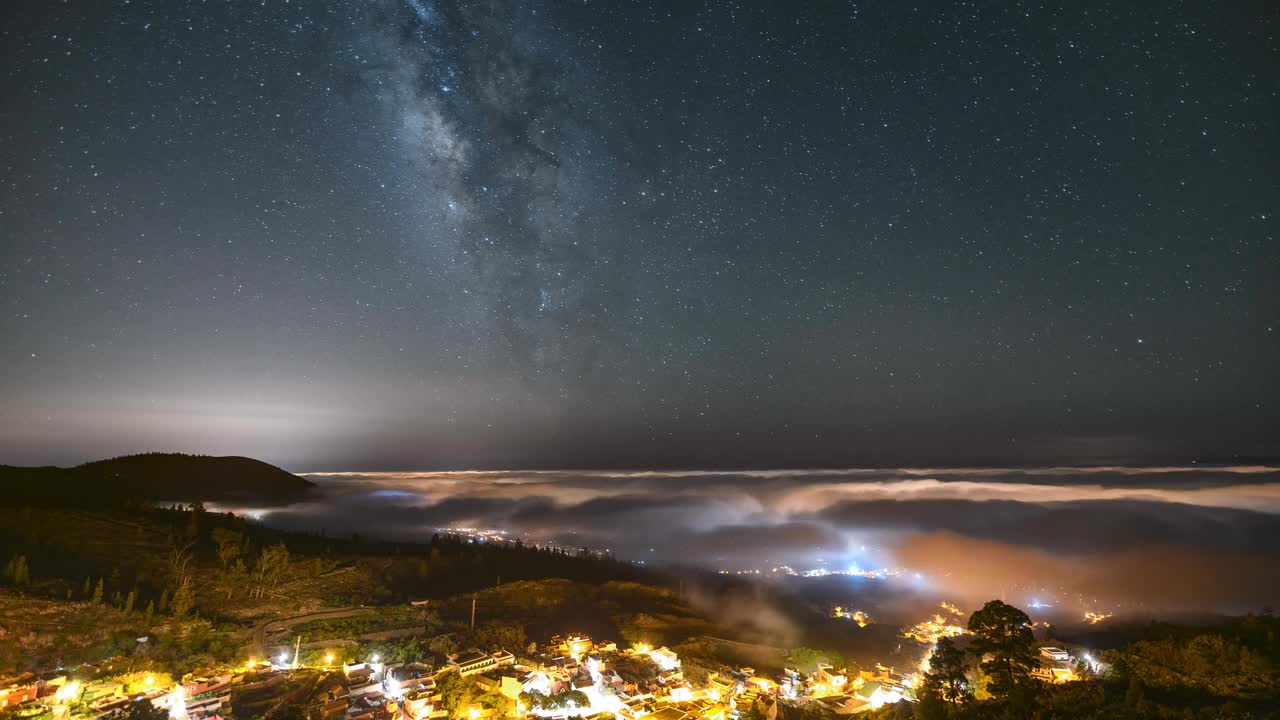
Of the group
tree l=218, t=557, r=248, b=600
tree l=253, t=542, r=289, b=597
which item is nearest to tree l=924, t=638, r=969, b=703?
tree l=253, t=542, r=289, b=597

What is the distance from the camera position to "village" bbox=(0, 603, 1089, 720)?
19047 mm

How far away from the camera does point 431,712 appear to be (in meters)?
20.1

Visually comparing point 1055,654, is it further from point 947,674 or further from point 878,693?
point 947,674

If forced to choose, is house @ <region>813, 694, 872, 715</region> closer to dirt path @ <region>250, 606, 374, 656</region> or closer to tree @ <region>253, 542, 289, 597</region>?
dirt path @ <region>250, 606, 374, 656</region>

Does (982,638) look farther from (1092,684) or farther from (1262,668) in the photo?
(1262,668)

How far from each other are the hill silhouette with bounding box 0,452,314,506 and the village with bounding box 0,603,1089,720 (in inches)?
1787

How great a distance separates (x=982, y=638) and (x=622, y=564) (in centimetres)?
5671

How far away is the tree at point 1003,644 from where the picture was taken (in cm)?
1645

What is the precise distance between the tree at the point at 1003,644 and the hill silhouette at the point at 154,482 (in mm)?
73037

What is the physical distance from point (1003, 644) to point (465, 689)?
18709mm

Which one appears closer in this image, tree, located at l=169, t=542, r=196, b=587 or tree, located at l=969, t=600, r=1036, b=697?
tree, located at l=969, t=600, r=1036, b=697

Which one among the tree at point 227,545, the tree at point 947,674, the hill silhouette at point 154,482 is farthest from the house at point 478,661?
the hill silhouette at point 154,482

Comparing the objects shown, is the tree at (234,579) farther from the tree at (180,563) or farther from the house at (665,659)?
the house at (665,659)

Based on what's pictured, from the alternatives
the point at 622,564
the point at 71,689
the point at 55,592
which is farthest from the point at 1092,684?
the point at 622,564
